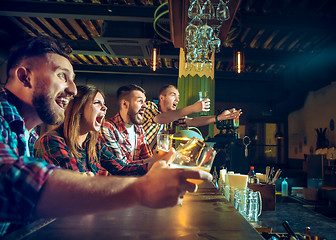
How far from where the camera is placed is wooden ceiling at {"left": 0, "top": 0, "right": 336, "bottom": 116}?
158 inches

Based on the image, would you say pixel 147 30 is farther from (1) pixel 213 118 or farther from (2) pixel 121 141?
(2) pixel 121 141

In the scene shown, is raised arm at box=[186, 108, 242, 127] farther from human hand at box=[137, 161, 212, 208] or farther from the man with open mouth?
human hand at box=[137, 161, 212, 208]

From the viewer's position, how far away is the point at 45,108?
1087mm

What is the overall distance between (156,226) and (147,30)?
4296mm

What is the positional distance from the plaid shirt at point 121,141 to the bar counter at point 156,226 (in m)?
1.33

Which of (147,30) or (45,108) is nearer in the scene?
(45,108)

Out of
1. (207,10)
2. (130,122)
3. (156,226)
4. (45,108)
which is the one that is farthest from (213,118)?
(156,226)

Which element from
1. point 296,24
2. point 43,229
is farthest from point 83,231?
point 296,24

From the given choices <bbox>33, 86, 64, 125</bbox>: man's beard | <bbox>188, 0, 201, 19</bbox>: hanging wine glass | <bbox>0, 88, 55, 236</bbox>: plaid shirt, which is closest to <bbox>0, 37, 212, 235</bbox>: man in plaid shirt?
<bbox>0, 88, 55, 236</bbox>: plaid shirt

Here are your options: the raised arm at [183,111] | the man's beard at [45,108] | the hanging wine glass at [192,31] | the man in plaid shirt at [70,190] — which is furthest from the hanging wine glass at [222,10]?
the man in plaid shirt at [70,190]

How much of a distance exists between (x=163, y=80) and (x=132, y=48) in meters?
3.14

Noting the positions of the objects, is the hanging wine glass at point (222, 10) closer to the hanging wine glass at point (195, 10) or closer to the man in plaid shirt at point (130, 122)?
the hanging wine glass at point (195, 10)

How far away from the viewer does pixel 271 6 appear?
4.01 metres

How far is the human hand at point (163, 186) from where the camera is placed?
0.54 meters
